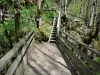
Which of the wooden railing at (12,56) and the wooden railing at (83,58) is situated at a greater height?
the wooden railing at (12,56)

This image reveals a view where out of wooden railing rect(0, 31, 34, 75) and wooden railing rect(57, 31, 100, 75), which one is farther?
wooden railing rect(57, 31, 100, 75)

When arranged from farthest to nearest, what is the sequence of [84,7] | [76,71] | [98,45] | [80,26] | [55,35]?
[84,7] < [80,26] < [55,35] < [98,45] < [76,71]

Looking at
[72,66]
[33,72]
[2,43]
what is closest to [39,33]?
[2,43]

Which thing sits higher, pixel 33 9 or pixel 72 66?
pixel 33 9

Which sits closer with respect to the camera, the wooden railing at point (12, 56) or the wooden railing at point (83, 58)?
the wooden railing at point (12, 56)

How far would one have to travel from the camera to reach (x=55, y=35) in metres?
15.0

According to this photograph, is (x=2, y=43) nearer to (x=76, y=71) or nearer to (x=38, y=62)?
(x=38, y=62)

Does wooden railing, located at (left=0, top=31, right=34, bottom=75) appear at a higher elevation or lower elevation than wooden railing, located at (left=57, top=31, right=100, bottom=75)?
higher

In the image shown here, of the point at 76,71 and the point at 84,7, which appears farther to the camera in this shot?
the point at 84,7

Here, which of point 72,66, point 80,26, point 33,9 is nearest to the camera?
point 72,66

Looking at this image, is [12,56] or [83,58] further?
[83,58]

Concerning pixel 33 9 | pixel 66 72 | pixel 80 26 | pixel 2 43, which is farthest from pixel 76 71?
pixel 33 9

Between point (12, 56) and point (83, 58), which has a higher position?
point (12, 56)

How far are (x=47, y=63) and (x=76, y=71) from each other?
1344mm
